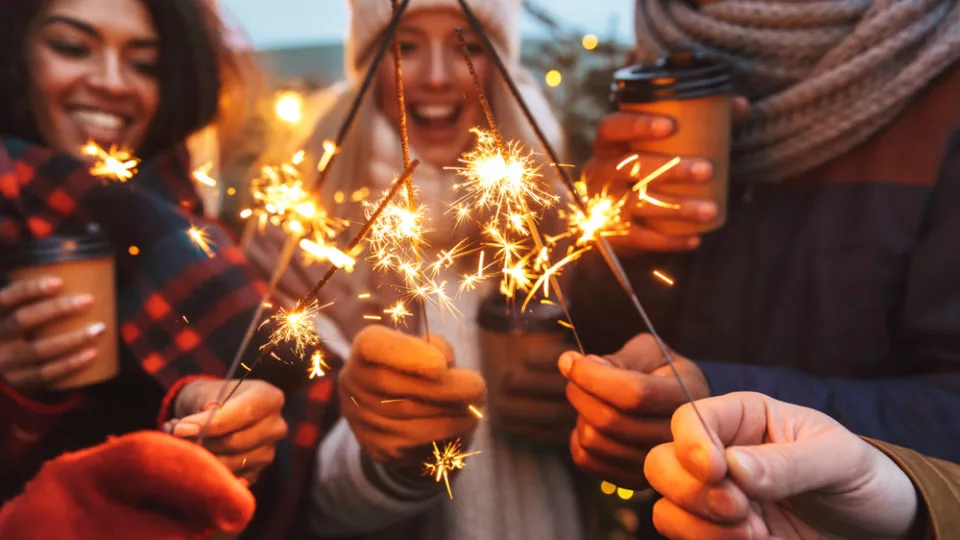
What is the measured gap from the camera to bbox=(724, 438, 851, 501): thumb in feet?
1.02

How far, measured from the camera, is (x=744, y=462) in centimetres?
31

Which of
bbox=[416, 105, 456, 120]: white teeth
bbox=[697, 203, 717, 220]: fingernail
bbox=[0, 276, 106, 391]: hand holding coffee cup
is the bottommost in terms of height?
bbox=[0, 276, 106, 391]: hand holding coffee cup

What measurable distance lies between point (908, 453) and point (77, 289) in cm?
64

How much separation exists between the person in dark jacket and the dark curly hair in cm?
48

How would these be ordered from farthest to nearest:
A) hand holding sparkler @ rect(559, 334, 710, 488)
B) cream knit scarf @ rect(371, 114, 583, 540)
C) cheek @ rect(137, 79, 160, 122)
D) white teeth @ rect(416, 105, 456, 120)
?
white teeth @ rect(416, 105, 456, 120), cheek @ rect(137, 79, 160, 122), cream knit scarf @ rect(371, 114, 583, 540), hand holding sparkler @ rect(559, 334, 710, 488)

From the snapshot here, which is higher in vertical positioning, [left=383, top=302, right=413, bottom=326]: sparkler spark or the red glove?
[left=383, top=302, right=413, bottom=326]: sparkler spark

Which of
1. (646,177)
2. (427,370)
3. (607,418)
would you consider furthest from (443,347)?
(646,177)

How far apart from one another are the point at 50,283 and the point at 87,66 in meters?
0.28

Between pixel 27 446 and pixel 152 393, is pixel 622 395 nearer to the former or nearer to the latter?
pixel 152 393

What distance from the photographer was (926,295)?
56 centimetres

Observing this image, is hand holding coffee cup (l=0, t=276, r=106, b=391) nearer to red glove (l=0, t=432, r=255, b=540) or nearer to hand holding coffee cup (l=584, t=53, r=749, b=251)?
red glove (l=0, t=432, r=255, b=540)

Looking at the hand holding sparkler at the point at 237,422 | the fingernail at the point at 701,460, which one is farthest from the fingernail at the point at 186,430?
the fingernail at the point at 701,460

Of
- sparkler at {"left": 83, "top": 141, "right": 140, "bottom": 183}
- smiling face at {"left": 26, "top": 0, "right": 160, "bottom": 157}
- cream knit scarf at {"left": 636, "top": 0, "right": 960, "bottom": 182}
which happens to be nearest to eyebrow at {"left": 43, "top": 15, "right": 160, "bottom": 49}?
smiling face at {"left": 26, "top": 0, "right": 160, "bottom": 157}

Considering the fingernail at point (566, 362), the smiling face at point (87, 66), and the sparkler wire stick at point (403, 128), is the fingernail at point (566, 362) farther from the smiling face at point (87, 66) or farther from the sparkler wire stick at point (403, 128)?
the smiling face at point (87, 66)
